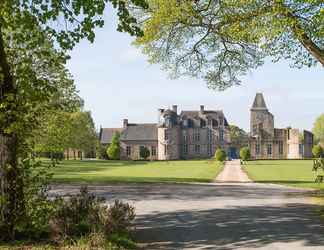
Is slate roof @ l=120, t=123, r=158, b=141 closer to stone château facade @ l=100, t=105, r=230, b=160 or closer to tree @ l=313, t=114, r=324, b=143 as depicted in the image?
stone château facade @ l=100, t=105, r=230, b=160

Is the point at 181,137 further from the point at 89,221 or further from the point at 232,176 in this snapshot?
the point at 89,221

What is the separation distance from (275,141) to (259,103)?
9.82 m

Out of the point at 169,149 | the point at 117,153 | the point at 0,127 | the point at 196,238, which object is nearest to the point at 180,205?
the point at 196,238

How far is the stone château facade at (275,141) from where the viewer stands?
103 meters

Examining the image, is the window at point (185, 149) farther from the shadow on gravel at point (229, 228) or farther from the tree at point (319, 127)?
the shadow on gravel at point (229, 228)

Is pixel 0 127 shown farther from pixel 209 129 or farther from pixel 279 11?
pixel 209 129

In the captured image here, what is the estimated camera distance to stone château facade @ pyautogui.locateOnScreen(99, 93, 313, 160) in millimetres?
103062

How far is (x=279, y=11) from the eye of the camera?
52.0ft

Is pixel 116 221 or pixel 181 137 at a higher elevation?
pixel 181 137

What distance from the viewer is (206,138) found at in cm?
10462

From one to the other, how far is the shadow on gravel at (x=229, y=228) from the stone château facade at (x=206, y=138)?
286ft

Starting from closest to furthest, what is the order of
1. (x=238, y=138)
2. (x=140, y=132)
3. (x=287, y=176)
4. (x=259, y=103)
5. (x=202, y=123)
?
(x=287, y=176) < (x=238, y=138) < (x=202, y=123) < (x=140, y=132) < (x=259, y=103)

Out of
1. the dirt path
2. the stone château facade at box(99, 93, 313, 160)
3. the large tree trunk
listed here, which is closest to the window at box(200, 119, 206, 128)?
the stone château facade at box(99, 93, 313, 160)

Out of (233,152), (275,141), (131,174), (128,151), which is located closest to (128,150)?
(128,151)
